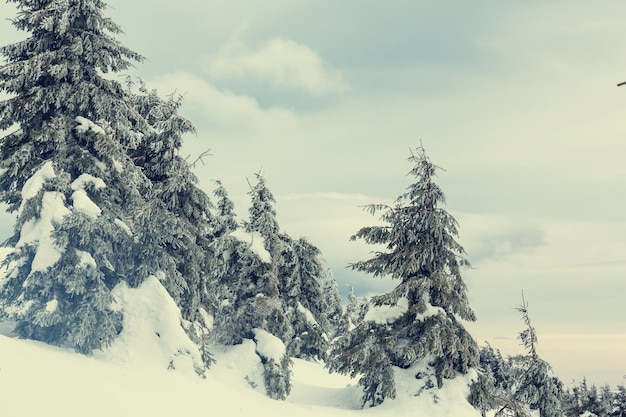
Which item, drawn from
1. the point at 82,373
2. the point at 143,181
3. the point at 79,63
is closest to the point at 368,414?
the point at 82,373

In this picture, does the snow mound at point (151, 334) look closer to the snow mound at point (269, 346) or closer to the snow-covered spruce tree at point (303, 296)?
the snow mound at point (269, 346)

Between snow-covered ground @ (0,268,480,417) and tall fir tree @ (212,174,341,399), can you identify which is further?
tall fir tree @ (212,174,341,399)

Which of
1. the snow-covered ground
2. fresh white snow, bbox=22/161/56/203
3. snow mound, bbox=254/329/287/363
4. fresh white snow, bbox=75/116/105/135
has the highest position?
fresh white snow, bbox=75/116/105/135

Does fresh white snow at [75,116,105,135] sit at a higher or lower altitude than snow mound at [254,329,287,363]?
higher

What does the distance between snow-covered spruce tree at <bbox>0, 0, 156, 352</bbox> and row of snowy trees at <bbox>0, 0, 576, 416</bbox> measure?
5 centimetres

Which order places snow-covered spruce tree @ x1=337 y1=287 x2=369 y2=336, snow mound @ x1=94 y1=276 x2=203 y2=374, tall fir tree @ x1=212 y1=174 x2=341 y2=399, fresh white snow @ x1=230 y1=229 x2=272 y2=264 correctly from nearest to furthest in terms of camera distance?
1. snow mound @ x1=94 y1=276 x2=203 y2=374
2. tall fir tree @ x1=212 y1=174 x2=341 y2=399
3. fresh white snow @ x1=230 y1=229 x2=272 y2=264
4. snow-covered spruce tree @ x1=337 y1=287 x2=369 y2=336

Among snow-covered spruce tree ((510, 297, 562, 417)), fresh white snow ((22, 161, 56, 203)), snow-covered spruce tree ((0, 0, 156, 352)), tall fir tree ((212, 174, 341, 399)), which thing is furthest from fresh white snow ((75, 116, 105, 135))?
snow-covered spruce tree ((510, 297, 562, 417))

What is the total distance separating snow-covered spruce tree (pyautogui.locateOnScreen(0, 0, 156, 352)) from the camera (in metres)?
17.3

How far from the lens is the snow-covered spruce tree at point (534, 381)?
30.1 m

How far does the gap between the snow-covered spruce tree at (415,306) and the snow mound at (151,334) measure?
7698 millimetres

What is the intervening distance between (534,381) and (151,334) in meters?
22.6

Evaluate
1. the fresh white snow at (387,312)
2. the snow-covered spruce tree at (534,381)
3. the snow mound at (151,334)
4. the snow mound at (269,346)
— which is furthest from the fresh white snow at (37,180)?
the snow-covered spruce tree at (534,381)

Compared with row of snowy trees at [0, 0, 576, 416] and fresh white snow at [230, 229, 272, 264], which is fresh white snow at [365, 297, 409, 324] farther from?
fresh white snow at [230, 229, 272, 264]

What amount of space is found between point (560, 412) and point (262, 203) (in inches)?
818
